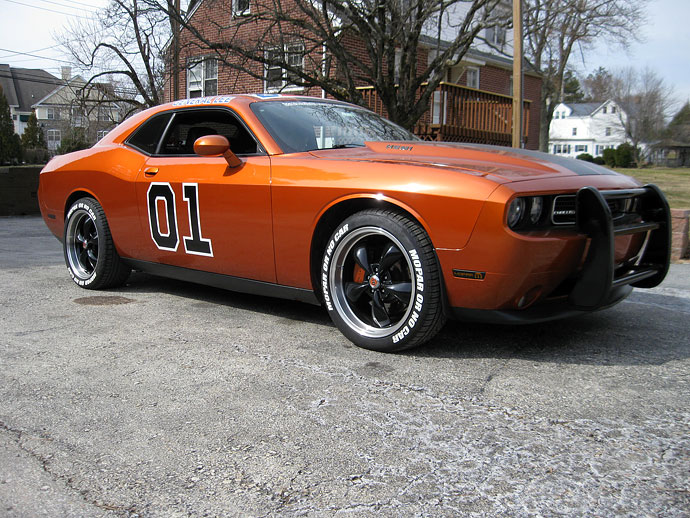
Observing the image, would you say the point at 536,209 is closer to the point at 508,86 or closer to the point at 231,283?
the point at 231,283

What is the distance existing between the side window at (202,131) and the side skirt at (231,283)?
0.83 m

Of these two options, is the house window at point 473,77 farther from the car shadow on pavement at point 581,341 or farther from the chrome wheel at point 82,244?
the car shadow on pavement at point 581,341

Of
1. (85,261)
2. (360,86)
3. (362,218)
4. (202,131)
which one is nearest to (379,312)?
(362,218)

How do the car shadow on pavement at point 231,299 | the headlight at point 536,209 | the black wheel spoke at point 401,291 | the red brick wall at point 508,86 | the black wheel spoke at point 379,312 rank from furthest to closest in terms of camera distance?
1. the red brick wall at point 508,86
2. the car shadow on pavement at point 231,299
3. the black wheel spoke at point 379,312
4. the black wheel spoke at point 401,291
5. the headlight at point 536,209

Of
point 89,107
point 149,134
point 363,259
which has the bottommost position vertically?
point 363,259

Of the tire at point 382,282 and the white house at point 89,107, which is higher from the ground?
the white house at point 89,107

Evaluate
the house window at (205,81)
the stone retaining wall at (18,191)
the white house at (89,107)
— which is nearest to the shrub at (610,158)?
the white house at (89,107)

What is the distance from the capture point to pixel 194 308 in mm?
4805

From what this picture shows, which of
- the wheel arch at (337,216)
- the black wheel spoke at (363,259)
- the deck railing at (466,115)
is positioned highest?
the deck railing at (466,115)

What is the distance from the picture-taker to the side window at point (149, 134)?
16.7ft

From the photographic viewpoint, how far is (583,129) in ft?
287

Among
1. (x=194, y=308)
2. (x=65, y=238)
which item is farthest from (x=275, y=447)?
(x=65, y=238)

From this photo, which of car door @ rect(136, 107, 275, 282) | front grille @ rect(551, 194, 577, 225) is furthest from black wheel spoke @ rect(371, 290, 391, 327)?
front grille @ rect(551, 194, 577, 225)

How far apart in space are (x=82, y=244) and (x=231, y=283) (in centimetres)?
188
